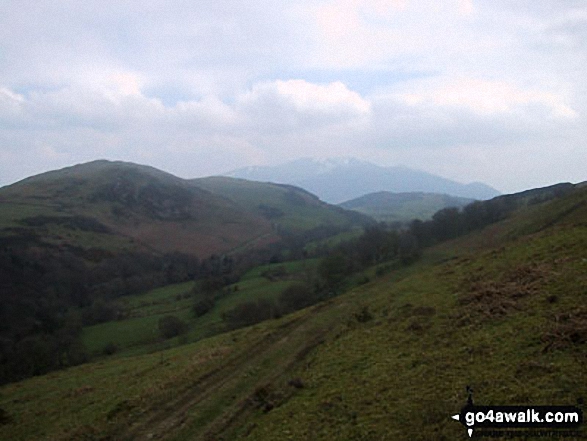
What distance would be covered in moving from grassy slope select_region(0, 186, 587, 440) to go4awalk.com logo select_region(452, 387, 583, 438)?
72cm

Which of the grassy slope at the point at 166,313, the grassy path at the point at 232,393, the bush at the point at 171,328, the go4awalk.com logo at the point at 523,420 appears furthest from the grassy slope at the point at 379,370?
the bush at the point at 171,328

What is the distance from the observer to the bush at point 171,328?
79.4 meters

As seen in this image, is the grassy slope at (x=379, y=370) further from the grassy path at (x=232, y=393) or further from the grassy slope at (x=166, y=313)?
the grassy slope at (x=166, y=313)

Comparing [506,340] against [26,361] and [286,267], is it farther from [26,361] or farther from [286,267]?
[286,267]

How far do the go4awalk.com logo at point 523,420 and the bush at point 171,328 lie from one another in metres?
71.4

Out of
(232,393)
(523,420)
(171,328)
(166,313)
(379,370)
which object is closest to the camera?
(523,420)

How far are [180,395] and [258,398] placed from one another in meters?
6.31

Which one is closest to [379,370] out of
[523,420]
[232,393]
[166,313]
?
[232,393]

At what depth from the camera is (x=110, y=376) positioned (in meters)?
40.1

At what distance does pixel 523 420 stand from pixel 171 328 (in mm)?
74985

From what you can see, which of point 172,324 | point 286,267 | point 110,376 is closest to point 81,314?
point 172,324

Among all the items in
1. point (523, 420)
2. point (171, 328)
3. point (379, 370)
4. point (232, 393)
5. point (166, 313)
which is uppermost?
point (523, 420)

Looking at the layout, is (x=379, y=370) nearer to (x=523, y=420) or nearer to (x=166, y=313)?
(x=523, y=420)

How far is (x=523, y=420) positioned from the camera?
1301cm
